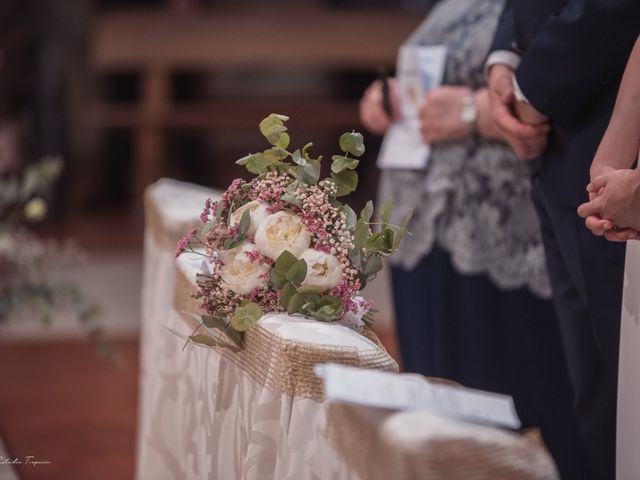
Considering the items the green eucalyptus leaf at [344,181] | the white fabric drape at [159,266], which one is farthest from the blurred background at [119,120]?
the green eucalyptus leaf at [344,181]

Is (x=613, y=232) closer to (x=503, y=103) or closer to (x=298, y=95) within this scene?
(x=503, y=103)

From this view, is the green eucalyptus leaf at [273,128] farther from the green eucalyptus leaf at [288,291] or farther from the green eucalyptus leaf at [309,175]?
the green eucalyptus leaf at [288,291]

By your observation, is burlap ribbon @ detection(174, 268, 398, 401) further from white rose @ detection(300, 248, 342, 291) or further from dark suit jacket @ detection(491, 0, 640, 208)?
dark suit jacket @ detection(491, 0, 640, 208)

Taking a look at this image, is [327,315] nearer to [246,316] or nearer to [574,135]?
[246,316]

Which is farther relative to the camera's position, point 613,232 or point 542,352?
point 542,352

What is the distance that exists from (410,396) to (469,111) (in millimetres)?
1458

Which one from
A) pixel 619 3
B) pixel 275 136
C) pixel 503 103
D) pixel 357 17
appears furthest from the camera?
pixel 357 17

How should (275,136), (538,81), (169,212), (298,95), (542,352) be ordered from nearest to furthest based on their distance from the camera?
(275,136) → (538,81) → (169,212) → (542,352) → (298,95)

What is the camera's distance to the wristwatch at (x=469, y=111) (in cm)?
245

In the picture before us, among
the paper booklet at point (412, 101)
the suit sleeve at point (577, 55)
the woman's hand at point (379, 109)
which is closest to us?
the suit sleeve at point (577, 55)

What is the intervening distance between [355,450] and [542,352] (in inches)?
56.2

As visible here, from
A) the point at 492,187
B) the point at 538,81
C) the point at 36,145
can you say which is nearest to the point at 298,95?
the point at 36,145

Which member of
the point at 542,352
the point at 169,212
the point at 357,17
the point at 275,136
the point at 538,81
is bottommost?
the point at 542,352

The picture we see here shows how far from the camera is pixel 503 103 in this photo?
2008 millimetres
